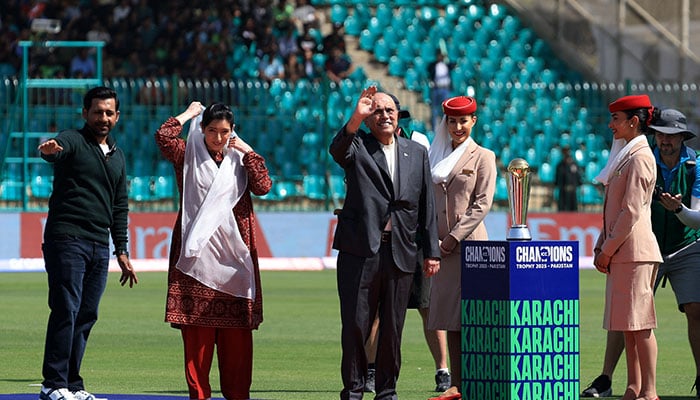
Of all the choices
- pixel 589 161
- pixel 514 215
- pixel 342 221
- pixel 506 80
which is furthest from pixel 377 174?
pixel 506 80

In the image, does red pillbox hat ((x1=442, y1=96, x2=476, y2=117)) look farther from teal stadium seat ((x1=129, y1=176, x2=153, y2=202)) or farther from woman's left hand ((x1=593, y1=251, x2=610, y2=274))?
teal stadium seat ((x1=129, y1=176, x2=153, y2=202))

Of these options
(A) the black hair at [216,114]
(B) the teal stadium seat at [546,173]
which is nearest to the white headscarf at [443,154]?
(A) the black hair at [216,114]

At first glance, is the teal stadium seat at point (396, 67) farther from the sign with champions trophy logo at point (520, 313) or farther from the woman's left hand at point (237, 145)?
the sign with champions trophy logo at point (520, 313)

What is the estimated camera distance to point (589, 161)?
1158 inches

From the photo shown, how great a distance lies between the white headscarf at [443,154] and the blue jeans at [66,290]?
7.68 feet

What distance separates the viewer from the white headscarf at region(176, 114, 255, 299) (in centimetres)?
1003

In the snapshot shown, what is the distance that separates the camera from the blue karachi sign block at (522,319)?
9289 millimetres

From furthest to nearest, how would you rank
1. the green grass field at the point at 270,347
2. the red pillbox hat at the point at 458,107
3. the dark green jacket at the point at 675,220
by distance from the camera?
the green grass field at the point at 270,347
the dark green jacket at the point at 675,220
the red pillbox hat at the point at 458,107

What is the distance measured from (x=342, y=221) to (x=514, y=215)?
3.82 feet

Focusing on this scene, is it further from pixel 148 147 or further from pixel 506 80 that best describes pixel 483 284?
pixel 506 80

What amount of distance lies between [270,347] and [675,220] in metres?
4.71

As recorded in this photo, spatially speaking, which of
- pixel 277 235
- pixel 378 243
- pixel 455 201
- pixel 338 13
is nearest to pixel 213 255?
pixel 378 243

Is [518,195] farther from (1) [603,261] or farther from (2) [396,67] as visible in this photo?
(2) [396,67]

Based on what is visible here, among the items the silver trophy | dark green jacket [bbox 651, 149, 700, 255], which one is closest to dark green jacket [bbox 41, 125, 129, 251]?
the silver trophy
